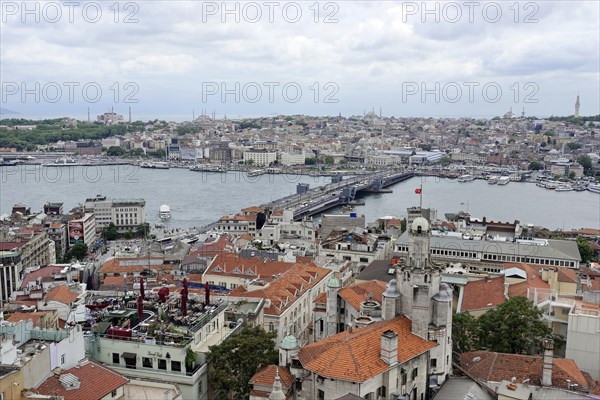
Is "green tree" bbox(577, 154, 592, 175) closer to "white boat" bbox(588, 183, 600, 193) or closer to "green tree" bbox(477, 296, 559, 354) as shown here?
"white boat" bbox(588, 183, 600, 193)

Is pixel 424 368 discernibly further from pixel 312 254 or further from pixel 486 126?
pixel 486 126

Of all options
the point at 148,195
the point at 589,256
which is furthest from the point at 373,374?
the point at 148,195

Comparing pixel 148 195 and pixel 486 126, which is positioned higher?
pixel 486 126

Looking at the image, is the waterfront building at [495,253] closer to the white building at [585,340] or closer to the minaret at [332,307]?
the minaret at [332,307]

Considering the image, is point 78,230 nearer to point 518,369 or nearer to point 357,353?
point 357,353

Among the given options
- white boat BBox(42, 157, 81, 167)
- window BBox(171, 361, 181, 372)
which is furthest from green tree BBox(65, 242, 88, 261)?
white boat BBox(42, 157, 81, 167)

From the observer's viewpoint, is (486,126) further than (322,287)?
Yes

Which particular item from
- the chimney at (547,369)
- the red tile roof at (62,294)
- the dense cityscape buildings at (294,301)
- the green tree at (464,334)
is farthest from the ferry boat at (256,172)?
the chimney at (547,369)

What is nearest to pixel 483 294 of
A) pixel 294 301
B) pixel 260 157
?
pixel 294 301
